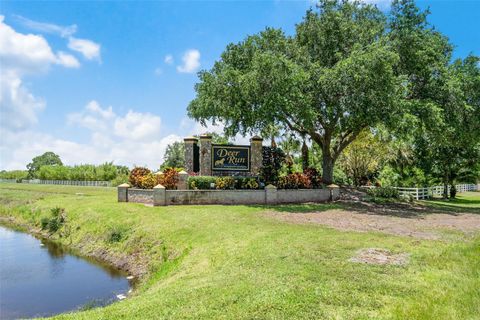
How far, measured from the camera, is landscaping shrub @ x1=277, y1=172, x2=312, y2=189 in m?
21.7

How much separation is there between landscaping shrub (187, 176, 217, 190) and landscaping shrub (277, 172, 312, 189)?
435cm

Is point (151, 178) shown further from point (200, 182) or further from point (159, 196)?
point (200, 182)

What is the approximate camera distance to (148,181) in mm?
20234

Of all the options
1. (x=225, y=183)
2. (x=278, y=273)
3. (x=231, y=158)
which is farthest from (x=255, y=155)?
(x=278, y=273)

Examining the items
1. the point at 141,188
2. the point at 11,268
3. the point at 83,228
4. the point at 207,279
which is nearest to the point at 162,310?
the point at 207,279

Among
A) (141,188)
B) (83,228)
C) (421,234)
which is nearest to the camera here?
(421,234)

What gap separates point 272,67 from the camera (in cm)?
1930

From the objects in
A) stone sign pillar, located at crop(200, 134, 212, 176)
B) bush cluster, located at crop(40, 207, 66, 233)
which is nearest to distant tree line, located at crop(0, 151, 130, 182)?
bush cluster, located at crop(40, 207, 66, 233)

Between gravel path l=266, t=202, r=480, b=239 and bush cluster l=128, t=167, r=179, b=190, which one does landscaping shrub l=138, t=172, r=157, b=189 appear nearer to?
bush cluster l=128, t=167, r=179, b=190

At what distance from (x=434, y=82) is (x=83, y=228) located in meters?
20.5

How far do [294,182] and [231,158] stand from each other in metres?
3.98

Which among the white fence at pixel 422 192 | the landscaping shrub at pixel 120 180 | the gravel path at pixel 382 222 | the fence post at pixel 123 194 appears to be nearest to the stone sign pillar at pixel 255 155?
the gravel path at pixel 382 222

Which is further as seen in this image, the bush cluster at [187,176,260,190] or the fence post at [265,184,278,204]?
the fence post at [265,184,278,204]

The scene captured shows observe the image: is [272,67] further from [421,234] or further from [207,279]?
[207,279]
